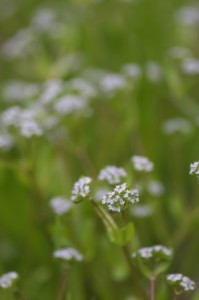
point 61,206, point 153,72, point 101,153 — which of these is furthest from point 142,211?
point 153,72

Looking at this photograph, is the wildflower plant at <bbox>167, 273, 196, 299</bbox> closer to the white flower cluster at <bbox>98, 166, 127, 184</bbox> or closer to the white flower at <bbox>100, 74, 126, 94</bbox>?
the white flower cluster at <bbox>98, 166, 127, 184</bbox>

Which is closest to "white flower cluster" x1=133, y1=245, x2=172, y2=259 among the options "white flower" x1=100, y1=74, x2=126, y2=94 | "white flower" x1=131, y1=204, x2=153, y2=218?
"white flower" x1=131, y1=204, x2=153, y2=218

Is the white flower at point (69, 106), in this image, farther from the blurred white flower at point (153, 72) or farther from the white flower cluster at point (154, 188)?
the blurred white flower at point (153, 72)

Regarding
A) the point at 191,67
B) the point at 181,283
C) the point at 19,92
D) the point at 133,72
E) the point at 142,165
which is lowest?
the point at 181,283

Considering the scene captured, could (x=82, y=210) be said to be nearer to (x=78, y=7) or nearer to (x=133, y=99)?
(x=133, y=99)

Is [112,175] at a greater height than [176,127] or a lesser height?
lesser

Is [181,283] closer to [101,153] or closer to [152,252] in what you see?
[152,252]

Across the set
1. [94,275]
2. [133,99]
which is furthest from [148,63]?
[94,275]
